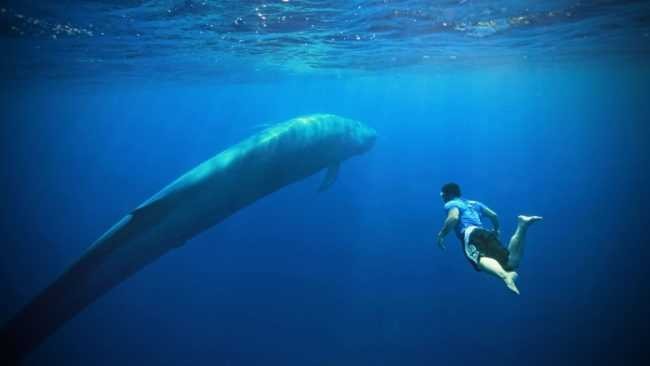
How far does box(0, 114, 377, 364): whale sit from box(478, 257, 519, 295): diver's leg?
5537 millimetres

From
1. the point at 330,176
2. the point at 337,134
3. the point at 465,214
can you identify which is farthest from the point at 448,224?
the point at 330,176

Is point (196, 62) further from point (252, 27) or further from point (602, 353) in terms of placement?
point (602, 353)

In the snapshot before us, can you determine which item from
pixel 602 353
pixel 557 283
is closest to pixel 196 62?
pixel 557 283

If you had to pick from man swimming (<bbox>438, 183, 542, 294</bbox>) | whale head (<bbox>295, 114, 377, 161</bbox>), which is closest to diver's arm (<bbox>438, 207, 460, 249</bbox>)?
man swimming (<bbox>438, 183, 542, 294</bbox>)

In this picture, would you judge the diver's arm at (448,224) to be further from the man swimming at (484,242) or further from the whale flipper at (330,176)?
the whale flipper at (330,176)

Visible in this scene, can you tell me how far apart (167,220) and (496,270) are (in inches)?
235

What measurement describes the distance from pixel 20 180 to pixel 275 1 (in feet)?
160

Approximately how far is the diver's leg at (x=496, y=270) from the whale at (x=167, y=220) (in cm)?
554

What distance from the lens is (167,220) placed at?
754 cm

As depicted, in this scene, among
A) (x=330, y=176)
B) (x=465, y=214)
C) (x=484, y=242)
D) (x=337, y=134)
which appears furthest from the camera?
(x=330, y=176)

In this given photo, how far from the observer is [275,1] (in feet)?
39.1

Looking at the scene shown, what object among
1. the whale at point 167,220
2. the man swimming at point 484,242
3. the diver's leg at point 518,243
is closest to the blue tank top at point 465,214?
the man swimming at point 484,242

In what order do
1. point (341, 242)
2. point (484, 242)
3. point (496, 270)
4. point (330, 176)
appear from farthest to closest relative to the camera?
point (341, 242) → point (330, 176) → point (484, 242) → point (496, 270)

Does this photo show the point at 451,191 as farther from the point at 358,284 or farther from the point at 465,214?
the point at 358,284
